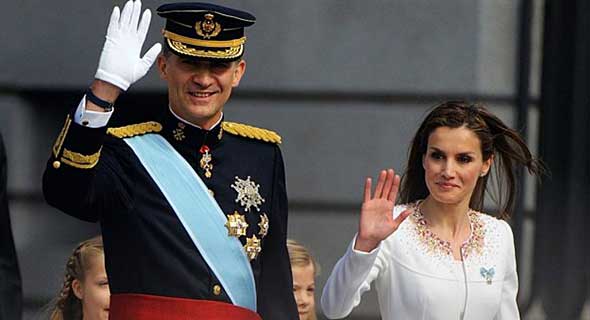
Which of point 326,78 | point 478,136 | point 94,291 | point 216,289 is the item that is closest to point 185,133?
point 216,289

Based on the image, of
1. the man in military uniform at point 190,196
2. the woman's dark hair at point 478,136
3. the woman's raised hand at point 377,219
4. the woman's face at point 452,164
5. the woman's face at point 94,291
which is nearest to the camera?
the man in military uniform at point 190,196

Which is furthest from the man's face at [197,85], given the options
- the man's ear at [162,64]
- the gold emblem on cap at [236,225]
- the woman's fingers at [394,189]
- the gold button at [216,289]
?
the woman's fingers at [394,189]

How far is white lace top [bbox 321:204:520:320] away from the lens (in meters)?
5.24

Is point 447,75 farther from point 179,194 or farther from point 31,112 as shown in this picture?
point 179,194

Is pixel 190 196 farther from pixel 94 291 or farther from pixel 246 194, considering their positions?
pixel 94 291

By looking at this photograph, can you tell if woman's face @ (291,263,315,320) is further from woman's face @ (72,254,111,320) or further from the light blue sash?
the light blue sash

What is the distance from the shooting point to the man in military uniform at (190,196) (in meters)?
4.82

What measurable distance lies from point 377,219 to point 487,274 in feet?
1.52

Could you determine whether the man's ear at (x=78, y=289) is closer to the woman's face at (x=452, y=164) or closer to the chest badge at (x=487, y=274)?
the woman's face at (x=452, y=164)

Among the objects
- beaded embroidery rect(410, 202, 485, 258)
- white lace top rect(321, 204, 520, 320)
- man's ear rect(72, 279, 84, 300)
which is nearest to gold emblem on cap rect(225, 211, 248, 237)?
white lace top rect(321, 204, 520, 320)

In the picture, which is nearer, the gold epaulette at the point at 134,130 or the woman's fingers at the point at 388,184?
the gold epaulette at the point at 134,130

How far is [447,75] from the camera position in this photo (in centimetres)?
Answer: 745

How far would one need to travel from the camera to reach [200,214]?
491cm

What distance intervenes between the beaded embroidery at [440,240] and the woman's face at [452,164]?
8 cm
